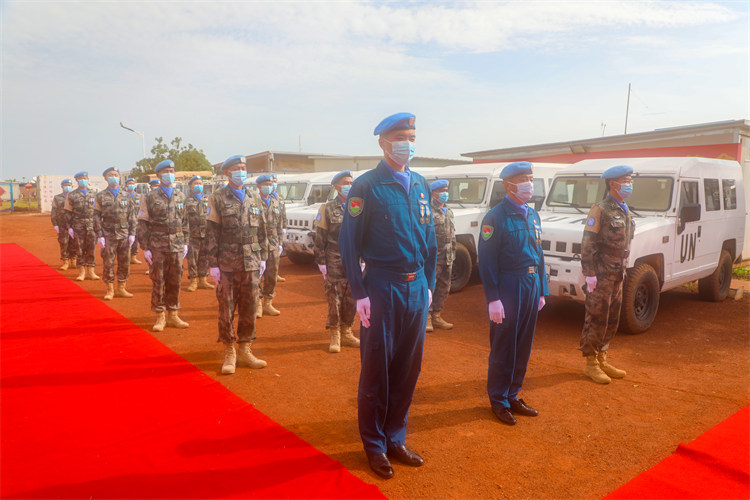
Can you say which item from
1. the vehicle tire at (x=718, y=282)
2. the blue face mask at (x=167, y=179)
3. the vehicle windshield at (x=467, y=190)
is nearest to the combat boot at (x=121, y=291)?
the blue face mask at (x=167, y=179)

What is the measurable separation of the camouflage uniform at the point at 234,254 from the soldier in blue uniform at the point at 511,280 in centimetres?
239

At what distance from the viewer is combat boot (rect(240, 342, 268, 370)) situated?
5086 millimetres

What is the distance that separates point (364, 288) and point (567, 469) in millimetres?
1764

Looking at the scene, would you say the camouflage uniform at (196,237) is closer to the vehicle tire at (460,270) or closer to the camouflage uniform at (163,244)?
the camouflage uniform at (163,244)

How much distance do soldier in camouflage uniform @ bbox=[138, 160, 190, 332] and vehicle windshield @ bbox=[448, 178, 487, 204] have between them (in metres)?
4.97

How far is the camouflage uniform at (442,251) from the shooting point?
21.3 ft

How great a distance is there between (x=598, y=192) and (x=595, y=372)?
3.11m

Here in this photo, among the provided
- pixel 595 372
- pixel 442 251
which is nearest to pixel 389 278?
pixel 595 372

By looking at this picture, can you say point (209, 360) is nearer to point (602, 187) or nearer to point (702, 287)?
point (602, 187)

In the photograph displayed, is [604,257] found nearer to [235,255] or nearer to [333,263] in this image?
[333,263]

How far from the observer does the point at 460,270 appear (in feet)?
28.1

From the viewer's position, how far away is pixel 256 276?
5.13m

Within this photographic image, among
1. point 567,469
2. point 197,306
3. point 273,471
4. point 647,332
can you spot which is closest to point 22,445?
point 273,471

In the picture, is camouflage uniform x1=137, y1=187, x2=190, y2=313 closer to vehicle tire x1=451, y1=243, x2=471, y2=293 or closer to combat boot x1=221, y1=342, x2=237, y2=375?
combat boot x1=221, y1=342, x2=237, y2=375
